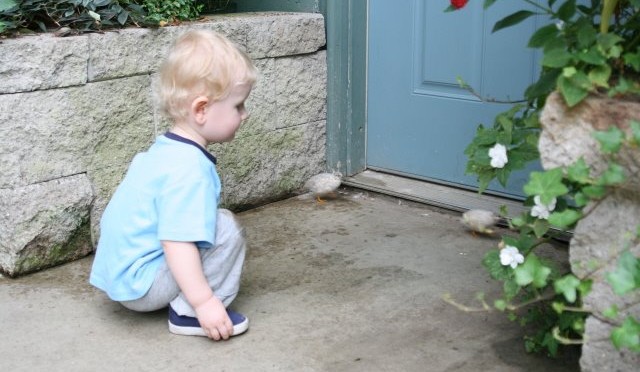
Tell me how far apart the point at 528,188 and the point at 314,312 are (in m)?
1.03

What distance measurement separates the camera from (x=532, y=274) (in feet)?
6.68

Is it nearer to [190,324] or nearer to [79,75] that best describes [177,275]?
[190,324]

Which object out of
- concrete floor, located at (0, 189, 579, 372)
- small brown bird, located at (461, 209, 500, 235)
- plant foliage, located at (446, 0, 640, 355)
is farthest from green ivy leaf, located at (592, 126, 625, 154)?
small brown bird, located at (461, 209, 500, 235)

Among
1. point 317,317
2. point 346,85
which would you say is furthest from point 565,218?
point 346,85

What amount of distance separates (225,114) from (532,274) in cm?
102

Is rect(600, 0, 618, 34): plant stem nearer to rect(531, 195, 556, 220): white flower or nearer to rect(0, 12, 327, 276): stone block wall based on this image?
rect(531, 195, 556, 220): white flower

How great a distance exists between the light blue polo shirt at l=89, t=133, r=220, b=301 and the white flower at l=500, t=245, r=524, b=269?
2.71 ft

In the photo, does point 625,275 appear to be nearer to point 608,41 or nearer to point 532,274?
point 532,274

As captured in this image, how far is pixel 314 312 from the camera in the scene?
279cm

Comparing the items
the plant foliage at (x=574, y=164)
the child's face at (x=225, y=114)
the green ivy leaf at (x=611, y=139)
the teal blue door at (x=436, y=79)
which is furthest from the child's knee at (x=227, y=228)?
the teal blue door at (x=436, y=79)

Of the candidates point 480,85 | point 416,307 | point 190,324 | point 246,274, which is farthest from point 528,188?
point 480,85

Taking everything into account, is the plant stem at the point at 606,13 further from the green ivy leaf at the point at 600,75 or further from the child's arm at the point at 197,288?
the child's arm at the point at 197,288

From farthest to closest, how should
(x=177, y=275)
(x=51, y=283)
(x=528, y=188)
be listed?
1. (x=51, y=283)
2. (x=177, y=275)
3. (x=528, y=188)

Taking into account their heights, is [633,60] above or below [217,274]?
above
